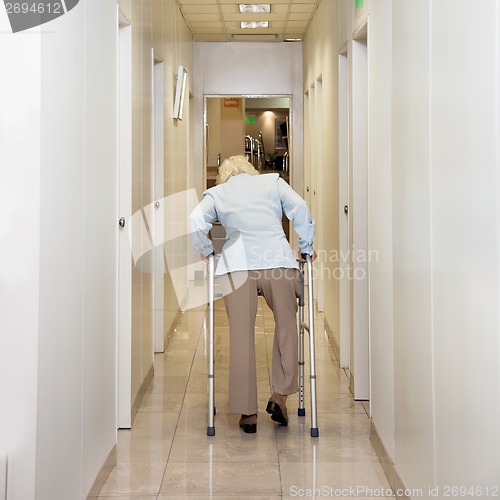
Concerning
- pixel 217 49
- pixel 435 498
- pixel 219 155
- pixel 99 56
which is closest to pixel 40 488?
pixel 435 498

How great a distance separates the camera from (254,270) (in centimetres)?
480

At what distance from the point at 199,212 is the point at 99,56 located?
4.51ft

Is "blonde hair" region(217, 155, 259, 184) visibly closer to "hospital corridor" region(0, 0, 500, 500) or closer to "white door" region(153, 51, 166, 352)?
"hospital corridor" region(0, 0, 500, 500)

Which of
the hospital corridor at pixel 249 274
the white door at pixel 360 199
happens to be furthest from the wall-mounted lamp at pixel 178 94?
the white door at pixel 360 199

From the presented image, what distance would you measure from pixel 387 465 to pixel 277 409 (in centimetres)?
101

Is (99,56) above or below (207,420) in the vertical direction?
above

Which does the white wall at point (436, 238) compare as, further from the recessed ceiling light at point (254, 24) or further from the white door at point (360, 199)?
the recessed ceiling light at point (254, 24)

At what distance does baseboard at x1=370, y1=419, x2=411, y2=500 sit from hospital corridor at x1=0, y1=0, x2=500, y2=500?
2 cm

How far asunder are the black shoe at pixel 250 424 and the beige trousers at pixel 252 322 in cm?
13

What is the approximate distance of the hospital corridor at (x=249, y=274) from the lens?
257 cm

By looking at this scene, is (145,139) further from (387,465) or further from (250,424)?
(387,465)

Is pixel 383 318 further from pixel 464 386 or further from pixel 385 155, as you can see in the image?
pixel 464 386

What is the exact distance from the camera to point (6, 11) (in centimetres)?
256

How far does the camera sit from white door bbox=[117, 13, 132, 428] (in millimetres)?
4723
